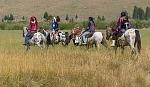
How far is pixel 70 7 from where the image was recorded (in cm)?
15288

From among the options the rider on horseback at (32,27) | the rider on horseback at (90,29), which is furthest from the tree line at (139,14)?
the rider on horseback at (32,27)

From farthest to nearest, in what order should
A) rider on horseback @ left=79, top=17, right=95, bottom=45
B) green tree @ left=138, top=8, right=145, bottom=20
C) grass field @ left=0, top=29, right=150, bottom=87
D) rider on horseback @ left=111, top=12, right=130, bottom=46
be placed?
green tree @ left=138, top=8, right=145, bottom=20 → rider on horseback @ left=79, top=17, right=95, bottom=45 → rider on horseback @ left=111, top=12, right=130, bottom=46 → grass field @ left=0, top=29, right=150, bottom=87

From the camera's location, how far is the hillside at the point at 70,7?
146 meters

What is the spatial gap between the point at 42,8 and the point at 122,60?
14057cm

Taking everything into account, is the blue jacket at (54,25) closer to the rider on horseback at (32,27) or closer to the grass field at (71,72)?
the rider on horseback at (32,27)

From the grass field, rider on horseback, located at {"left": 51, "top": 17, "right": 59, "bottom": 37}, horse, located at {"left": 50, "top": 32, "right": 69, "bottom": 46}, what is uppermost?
rider on horseback, located at {"left": 51, "top": 17, "right": 59, "bottom": 37}

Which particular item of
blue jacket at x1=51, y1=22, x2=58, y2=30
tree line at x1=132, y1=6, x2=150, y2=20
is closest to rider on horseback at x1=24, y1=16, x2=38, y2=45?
blue jacket at x1=51, y1=22, x2=58, y2=30

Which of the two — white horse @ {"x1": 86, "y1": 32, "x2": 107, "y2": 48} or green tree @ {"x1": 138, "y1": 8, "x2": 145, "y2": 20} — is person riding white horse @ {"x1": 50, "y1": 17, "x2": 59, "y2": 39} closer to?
white horse @ {"x1": 86, "y1": 32, "x2": 107, "y2": 48}

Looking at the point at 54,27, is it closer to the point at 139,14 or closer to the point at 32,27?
the point at 32,27

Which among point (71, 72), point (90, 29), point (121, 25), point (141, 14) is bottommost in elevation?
point (141, 14)

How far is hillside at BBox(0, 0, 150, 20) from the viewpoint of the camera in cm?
14638

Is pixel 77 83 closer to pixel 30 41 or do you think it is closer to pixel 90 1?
pixel 30 41

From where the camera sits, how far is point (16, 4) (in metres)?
160

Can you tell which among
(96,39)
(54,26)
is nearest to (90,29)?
(96,39)
